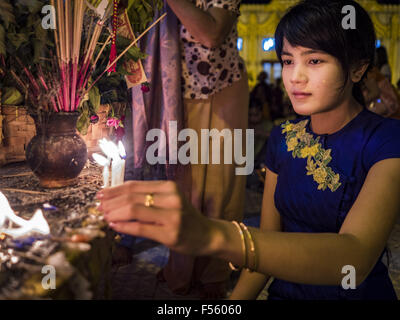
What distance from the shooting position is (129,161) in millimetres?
2771

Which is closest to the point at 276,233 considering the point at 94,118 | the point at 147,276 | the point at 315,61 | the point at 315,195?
the point at 315,195

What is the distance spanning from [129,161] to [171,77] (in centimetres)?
96

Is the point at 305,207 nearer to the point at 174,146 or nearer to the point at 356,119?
the point at 356,119

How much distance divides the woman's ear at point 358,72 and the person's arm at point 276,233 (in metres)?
0.31

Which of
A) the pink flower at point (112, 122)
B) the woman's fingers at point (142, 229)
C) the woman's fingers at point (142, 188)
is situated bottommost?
the woman's fingers at point (142, 229)

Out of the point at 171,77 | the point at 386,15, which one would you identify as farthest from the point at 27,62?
the point at 386,15

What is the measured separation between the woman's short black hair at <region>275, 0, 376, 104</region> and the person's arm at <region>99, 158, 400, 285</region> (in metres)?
0.36

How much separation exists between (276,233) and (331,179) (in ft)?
1.61

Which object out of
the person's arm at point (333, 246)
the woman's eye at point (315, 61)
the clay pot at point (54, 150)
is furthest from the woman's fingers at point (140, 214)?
the woman's eye at point (315, 61)

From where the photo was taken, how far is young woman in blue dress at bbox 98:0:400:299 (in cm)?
68

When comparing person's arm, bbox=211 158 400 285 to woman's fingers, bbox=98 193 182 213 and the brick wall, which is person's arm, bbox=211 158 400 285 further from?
the brick wall

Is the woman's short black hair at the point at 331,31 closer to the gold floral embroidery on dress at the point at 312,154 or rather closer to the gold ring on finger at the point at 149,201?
the gold floral embroidery on dress at the point at 312,154

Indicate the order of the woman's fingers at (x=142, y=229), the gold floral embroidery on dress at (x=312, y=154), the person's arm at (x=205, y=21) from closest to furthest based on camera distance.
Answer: the woman's fingers at (x=142, y=229)
the gold floral embroidery on dress at (x=312, y=154)
the person's arm at (x=205, y=21)

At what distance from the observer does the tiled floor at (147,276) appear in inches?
90.4
